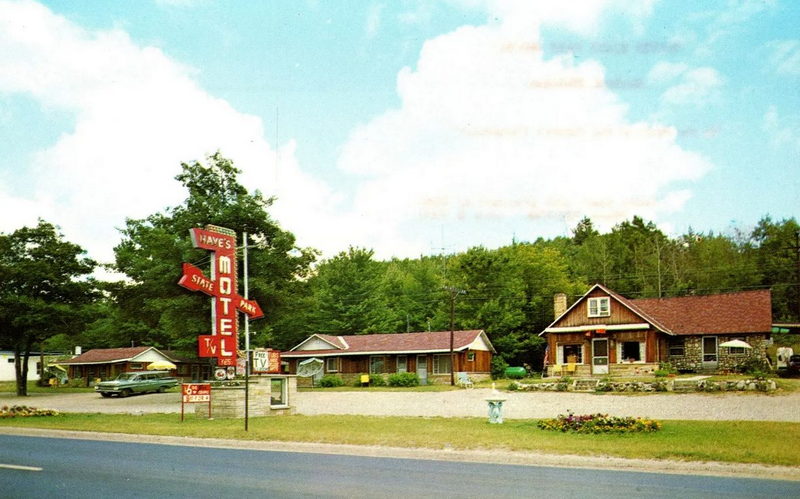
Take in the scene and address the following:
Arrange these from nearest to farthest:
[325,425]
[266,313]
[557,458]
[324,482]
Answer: [324,482]
[557,458]
[325,425]
[266,313]

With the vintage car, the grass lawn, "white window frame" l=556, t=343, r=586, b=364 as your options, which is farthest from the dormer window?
the vintage car

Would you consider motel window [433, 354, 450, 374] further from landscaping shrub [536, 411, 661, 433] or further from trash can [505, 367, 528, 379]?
landscaping shrub [536, 411, 661, 433]

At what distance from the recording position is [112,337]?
264 ft

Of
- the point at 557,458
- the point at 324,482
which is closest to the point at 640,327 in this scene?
the point at 557,458

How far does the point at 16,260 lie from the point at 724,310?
49916mm

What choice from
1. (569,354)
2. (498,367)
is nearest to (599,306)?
(569,354)

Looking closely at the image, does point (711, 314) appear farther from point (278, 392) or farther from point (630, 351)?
point (278, 392)

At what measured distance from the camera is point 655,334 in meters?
45.9

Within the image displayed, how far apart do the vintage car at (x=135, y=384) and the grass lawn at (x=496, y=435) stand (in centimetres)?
2331

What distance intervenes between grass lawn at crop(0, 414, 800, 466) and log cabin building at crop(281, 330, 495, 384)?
27.9 m

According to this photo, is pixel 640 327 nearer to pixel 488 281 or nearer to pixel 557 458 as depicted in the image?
pixel 488 281

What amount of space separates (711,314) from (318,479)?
4070cm

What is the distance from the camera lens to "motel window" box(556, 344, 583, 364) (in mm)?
49188

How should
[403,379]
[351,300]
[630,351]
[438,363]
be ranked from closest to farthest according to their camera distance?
[630,351] < [403,379] < [438,363] < [351,300]
